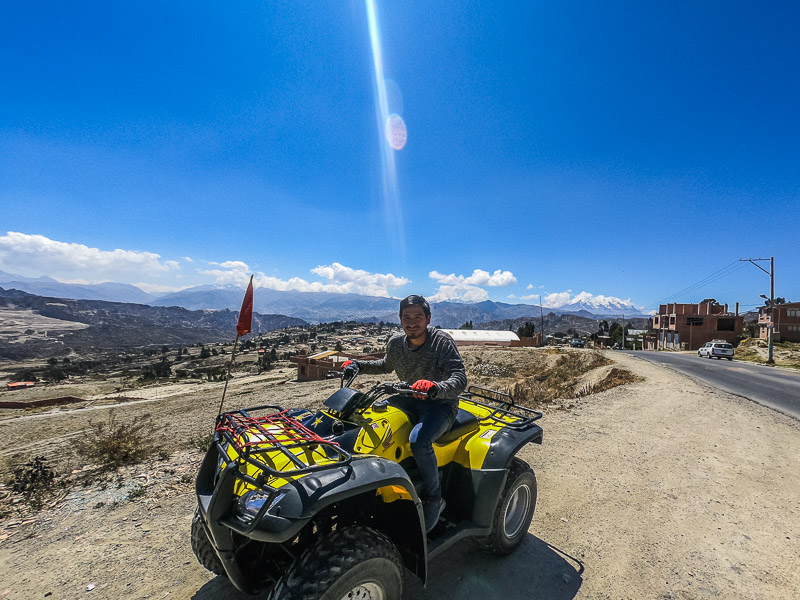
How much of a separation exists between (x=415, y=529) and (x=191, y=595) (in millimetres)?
1870

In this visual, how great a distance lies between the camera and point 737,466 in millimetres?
5645

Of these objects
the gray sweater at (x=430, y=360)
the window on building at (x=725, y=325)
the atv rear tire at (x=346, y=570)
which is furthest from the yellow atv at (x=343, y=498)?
the window on building at (x=725, y=325)

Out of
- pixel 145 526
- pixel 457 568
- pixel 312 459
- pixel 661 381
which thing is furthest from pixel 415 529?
pixel 661 381

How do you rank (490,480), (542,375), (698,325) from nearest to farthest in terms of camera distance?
(490,480) < (542,375) < (698,325)

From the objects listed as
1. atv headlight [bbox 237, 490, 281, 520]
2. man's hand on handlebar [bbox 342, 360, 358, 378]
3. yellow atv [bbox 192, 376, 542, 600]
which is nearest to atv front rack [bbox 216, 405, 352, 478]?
yellow atv [bbox 192, 376, 542, 600]

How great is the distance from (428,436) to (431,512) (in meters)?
0.56

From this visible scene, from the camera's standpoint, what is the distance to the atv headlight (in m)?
1.94

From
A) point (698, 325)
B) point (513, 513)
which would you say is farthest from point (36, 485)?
point (698, 325)

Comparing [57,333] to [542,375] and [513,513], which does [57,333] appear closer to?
[542,375]

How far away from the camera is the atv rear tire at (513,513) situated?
314 centimetres

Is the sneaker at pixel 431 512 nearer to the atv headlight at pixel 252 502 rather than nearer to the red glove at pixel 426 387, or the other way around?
the red glove at pixel 426 387

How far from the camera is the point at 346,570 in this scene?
1921mm

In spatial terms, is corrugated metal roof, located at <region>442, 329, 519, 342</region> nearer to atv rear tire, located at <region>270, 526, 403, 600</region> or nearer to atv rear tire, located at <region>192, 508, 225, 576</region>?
atv rear tire, located at <region>192, 508, 225, 576</region>

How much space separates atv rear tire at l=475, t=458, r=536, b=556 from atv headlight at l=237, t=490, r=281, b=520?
1.99m
